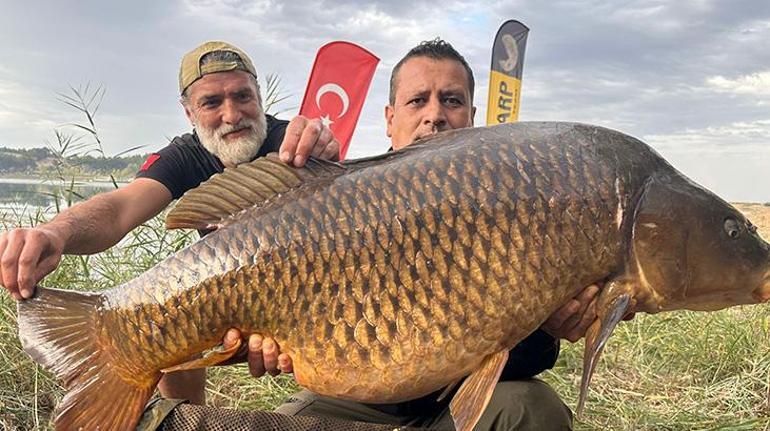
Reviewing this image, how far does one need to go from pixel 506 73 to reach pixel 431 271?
5.78 meters

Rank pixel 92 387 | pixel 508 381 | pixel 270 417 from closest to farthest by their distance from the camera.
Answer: pixel 92 387, pixel 270 417, pixel 508 381

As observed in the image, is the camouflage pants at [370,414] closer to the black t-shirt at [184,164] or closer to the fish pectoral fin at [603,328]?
the fish pectoral fin at [603,328]

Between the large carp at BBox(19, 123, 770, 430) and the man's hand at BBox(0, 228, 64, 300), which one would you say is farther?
the man's hand at BBox(0, 228, 64, 300)

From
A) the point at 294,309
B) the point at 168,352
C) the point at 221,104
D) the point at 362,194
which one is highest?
the point at 221,104

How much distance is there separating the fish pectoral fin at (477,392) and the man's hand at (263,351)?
Answer: 1.39 feet

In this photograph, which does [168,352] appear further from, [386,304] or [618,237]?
→ [618,237]

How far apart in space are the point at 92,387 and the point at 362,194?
81cm

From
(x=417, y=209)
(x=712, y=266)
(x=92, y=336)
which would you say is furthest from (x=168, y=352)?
(x=712, y=266)

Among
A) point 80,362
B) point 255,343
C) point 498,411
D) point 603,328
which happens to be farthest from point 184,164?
point 603,328

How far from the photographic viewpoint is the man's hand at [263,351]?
1.63 metres

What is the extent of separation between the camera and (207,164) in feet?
10.1

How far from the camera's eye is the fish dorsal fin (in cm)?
171

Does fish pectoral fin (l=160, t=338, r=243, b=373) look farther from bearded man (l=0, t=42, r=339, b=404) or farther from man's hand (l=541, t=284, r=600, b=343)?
man's hand (l=541, t=284, r=600, b=343)

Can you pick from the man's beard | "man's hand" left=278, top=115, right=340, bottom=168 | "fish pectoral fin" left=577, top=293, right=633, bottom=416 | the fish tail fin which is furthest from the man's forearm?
"fish pectoral fin" left=577, top=293, right=633, bottom=416
